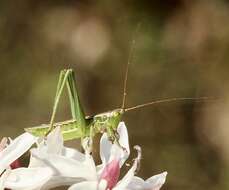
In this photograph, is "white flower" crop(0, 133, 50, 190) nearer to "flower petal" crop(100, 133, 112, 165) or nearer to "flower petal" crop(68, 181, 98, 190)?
"flower petal" crop(68, 181, 98, 190)

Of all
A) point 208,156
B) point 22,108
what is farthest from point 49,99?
point 208,156

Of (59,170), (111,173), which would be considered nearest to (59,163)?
(59,170)

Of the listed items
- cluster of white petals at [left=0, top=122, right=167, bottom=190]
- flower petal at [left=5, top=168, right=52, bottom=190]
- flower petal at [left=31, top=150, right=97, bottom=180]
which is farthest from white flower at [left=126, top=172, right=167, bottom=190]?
flower petal at [left=5, top=168, right=52, bottom=190]

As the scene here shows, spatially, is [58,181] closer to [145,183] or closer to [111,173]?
[111,173]

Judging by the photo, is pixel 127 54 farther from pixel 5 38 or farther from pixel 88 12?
pixel 5 38

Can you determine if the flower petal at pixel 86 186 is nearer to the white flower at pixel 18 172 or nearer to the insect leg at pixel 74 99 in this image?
the white flower at pixel 18 172

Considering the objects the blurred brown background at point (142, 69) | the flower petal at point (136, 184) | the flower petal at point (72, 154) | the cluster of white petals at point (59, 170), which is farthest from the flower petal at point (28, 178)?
the blurred brown background at point (142, 69)

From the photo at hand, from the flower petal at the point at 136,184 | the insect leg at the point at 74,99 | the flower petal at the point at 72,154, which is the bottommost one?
the flower petal at the point at 136,184
